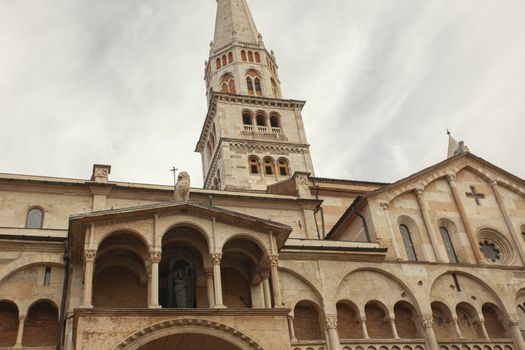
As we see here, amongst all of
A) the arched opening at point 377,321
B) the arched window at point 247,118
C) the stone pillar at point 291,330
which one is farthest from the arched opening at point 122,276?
the arched window at point 247,118

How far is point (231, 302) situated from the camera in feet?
70.9

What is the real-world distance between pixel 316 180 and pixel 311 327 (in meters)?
14.8

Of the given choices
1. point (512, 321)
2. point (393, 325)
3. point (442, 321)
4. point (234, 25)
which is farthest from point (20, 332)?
point (234, 25)

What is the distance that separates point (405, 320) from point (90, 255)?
43.0ft

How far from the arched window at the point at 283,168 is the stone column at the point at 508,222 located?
61.9 ft

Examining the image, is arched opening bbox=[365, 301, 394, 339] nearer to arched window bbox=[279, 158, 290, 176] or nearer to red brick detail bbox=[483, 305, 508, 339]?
red brick detail bbox=[483, 305, 508, 339]

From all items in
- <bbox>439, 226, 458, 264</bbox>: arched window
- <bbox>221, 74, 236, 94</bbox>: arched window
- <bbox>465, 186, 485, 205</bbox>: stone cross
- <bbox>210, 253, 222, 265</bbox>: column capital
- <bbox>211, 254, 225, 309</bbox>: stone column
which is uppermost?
<bbox>221, 74, 236, 94</bbox>: arched window

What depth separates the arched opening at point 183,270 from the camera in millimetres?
19469

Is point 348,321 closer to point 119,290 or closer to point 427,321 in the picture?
point 427,321

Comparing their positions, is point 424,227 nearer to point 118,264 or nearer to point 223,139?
point 118,264

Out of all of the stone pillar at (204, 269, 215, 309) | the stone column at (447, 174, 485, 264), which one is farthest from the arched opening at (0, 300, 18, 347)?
the stone column at (447, 174, 485, 264)

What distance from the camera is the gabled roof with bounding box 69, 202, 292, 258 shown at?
728 inches

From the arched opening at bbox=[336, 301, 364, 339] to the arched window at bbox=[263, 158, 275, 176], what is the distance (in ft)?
73.6

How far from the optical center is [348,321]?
22.8 metres
